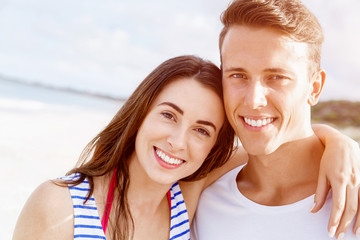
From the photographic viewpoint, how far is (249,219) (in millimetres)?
2539

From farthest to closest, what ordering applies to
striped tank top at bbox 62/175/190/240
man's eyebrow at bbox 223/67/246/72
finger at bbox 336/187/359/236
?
1. man's eyebrow at bbox 223/67/246/72
2. striped tank top at bbox 62/175/190/240
3. finger at bbox 336/187/359/236

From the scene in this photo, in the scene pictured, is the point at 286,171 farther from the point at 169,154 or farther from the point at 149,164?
the point at 149,164

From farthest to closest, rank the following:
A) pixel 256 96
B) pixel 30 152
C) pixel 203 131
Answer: pixel 30 152, pixel 203 131, pixel 256 96

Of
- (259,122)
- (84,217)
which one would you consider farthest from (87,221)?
(259,122)

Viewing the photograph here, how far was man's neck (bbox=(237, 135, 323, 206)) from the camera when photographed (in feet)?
8.71

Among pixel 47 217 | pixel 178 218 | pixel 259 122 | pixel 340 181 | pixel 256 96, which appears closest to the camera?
pixel 47 217

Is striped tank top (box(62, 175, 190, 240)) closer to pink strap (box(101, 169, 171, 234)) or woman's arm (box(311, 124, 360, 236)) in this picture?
pink strap (box(101, 169, 171, 234))

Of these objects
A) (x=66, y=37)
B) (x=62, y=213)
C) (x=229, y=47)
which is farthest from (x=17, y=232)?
(x=66, y=37)

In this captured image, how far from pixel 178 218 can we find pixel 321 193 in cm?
108

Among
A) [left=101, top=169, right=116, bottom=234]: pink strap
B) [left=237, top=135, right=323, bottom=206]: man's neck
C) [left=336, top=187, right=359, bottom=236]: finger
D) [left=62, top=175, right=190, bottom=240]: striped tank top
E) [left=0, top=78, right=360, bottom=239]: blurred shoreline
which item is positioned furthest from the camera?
[left=0, top=78, right=360, bottom=239]: blurred shoreline

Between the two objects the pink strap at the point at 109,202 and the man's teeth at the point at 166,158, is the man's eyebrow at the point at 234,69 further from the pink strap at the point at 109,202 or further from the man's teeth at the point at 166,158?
the pink strap at the point at 109,202

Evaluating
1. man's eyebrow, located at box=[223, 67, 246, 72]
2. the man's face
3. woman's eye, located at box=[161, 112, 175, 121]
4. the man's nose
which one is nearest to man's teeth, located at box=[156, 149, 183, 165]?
woman's eye, located at box=[161, 112, 175, 121]

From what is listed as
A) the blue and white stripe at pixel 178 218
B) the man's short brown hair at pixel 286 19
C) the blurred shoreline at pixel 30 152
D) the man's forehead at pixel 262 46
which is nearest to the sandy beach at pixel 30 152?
the blurred shoreline at pixel 30 152

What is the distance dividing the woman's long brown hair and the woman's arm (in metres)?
0.80
